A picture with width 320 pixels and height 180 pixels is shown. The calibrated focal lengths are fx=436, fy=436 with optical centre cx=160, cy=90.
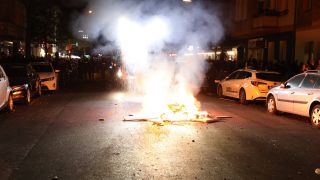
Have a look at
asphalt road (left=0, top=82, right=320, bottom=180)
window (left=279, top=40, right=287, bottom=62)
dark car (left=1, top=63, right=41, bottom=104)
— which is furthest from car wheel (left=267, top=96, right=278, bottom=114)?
window (left=279, top=40, right=287, bottom=62)

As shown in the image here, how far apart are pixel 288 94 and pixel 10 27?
27.4 m

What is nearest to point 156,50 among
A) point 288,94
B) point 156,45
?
point 156,45

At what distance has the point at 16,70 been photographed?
1709 cm

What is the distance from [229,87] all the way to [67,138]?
35.5 ft

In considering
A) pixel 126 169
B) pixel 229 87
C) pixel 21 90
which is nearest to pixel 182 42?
pixel 229 87

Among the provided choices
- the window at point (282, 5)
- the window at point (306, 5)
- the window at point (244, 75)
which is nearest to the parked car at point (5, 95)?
the window at point (244, 75)

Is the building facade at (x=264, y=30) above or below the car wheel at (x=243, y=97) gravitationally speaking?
above

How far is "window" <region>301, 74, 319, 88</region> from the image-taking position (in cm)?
1218

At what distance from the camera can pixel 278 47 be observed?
30.4 metres

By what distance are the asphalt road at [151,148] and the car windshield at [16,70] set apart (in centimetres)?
374

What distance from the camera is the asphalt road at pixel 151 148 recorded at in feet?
21.9

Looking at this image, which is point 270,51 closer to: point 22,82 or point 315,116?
point 22,82

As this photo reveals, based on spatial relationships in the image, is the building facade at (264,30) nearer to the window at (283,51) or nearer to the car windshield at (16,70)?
the window at (283,51)

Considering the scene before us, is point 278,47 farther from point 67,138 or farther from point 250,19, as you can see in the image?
point 67,138
